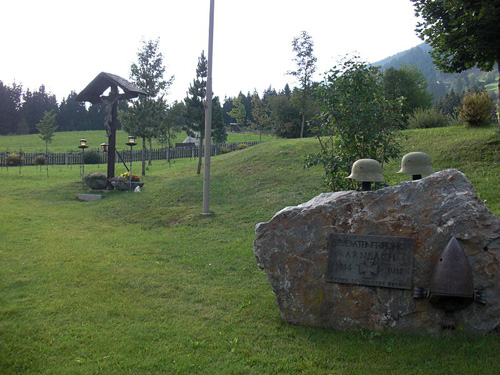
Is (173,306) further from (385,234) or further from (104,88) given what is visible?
(104,88)

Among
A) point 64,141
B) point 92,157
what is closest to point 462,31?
point 92,157

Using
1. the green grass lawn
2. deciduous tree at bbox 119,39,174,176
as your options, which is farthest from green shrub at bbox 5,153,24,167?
the green grass lawn

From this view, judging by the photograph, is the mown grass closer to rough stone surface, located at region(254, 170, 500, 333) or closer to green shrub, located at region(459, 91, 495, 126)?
green shrub, located at region(459, 91, 495, 126)

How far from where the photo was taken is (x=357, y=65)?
7.80 m

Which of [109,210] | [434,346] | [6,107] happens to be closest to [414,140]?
[109,210]

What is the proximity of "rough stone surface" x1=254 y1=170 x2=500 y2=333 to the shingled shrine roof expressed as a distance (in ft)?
53.0

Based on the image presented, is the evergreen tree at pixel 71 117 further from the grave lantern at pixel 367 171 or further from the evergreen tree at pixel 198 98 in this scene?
the grave lantern at pixel 367 171

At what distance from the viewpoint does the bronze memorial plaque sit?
16.2 ft

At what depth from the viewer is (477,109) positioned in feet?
57.0

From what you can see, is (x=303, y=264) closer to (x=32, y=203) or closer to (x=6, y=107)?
(x=32, y=203)

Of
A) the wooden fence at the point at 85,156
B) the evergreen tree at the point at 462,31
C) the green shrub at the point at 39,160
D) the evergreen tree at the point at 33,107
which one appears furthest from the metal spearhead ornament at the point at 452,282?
the evergreen tree at the point at 33,107

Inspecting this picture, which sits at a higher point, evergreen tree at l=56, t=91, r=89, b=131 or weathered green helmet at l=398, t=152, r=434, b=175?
evergreen tree at l=56, t=91, r=89, b=131

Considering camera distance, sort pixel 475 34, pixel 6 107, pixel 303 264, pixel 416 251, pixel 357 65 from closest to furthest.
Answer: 1. pixel 416 251
2. pixel 303 264
3. pixel 357 65
4. pixel 475 34
5. pixel 6 107

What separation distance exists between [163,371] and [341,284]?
245 cm
